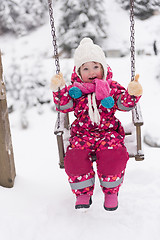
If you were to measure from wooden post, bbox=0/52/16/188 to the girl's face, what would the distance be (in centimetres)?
71

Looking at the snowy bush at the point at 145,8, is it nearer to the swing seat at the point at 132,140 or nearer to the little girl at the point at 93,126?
the little girl at the point at 93,126

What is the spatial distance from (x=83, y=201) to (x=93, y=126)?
1.73ft

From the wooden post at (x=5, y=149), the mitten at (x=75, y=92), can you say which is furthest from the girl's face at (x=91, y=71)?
the wooden post at (x=5, y=149)

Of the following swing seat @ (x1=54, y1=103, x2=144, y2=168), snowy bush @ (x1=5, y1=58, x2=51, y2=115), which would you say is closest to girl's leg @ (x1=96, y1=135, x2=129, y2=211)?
swing seat @ (x1=54, y1=103, x2=144, y2=168)

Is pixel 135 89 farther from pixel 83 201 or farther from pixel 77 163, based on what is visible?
pixel 83 201

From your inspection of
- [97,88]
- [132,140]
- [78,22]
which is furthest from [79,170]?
[78,22]

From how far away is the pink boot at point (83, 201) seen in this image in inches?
81.3

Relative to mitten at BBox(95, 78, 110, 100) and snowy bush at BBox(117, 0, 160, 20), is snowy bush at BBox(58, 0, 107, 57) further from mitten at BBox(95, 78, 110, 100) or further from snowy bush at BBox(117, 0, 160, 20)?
mitten at BBox(95, 78, 110, 100)

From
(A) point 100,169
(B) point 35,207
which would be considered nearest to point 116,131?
(A) point 100,169

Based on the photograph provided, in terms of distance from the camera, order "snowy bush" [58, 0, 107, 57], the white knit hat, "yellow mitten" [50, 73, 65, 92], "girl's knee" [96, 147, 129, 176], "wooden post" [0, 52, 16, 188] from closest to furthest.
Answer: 1. "girl's knee" [96, 147, 129, 176]
2. "yellow mitten" [50, 73, 65, 92]
3. the white knit hat
4. "wooden post" [0, 52, 16, 188]
5. "snowy bush" [58, 0, 107, 57]

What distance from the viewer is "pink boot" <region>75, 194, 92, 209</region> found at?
207 cm

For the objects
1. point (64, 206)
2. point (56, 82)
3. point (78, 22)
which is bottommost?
point (64, 206)

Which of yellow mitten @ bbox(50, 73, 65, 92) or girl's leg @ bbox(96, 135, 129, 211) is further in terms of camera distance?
yellow mitten @ bbox(50, 73, 65, 92)

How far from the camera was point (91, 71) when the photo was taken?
2.30 meters
